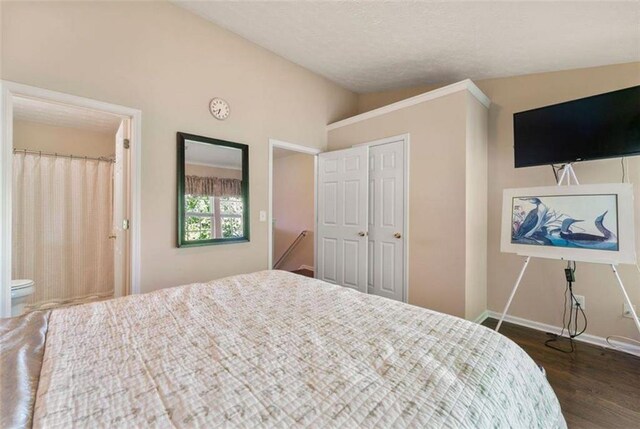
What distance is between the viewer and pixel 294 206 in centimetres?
548

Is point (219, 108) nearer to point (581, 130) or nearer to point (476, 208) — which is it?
point (476, 208)

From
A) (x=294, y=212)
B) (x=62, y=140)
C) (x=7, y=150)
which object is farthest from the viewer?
(x=294, y=212)

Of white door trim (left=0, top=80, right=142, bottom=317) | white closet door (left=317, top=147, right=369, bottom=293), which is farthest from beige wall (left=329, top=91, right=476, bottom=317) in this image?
white door trim (left=0, top=80, right=142, bottom=317)

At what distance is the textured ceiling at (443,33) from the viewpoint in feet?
6.57

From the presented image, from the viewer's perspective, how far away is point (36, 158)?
3.27m

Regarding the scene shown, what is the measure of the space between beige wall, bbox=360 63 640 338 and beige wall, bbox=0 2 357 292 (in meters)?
2.31

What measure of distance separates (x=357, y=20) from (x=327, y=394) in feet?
8.95

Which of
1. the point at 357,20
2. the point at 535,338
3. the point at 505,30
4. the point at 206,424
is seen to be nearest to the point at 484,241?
the point at 535,338

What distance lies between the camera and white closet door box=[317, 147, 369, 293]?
10.7ft

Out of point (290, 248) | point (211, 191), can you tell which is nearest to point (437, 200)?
point (211, 191)

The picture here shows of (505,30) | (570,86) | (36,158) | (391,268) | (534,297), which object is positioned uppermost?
(505,30)

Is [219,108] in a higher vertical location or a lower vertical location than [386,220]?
higher

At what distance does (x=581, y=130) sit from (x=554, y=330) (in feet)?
6.18

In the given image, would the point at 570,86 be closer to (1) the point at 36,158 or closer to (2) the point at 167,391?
(2) the point at 167,391
